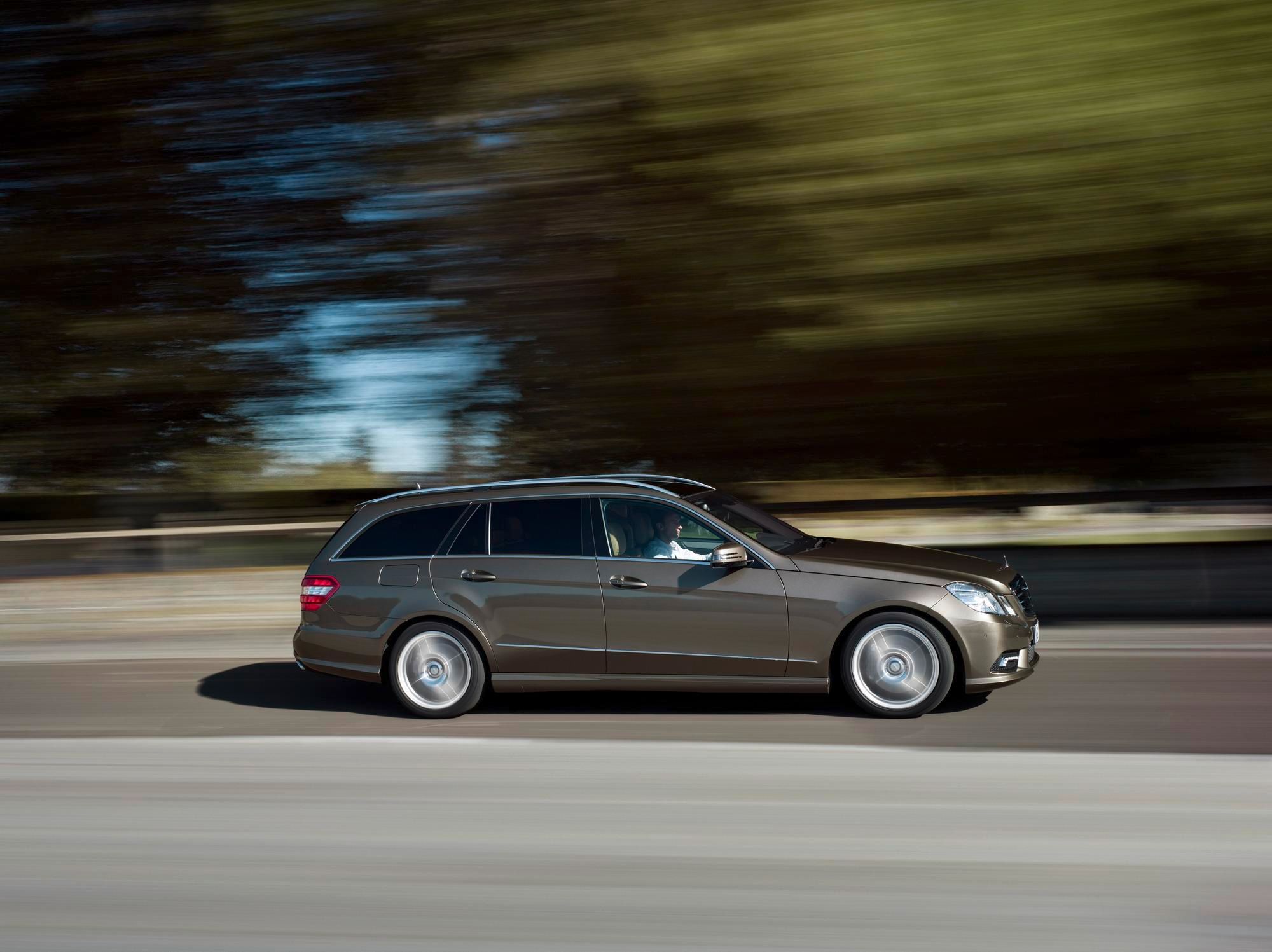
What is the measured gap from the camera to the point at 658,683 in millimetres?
7281

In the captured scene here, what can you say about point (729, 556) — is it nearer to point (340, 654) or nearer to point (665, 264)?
point (340, 654)

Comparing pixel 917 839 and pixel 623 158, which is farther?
pixel 623 158

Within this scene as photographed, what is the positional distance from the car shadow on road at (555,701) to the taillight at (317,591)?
71 cm

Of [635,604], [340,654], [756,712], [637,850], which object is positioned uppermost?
[635,604]

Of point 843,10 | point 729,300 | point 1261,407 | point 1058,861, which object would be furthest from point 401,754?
point 1261,407

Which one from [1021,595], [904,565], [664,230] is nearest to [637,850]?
[904,565]

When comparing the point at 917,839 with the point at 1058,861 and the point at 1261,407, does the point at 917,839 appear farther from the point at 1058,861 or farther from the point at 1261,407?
the point at 1261,407

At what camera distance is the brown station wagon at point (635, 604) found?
7074 mm

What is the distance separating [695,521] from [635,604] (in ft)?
2.08

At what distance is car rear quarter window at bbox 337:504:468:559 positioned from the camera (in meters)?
7.78

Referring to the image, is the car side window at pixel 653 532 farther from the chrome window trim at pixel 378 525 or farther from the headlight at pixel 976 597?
the headlight at pixel 976 597

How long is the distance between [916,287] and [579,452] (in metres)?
3.84

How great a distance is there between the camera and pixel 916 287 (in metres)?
10.8

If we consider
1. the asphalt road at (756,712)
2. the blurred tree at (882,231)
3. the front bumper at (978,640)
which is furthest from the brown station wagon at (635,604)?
the blurred tree at (882,231)
